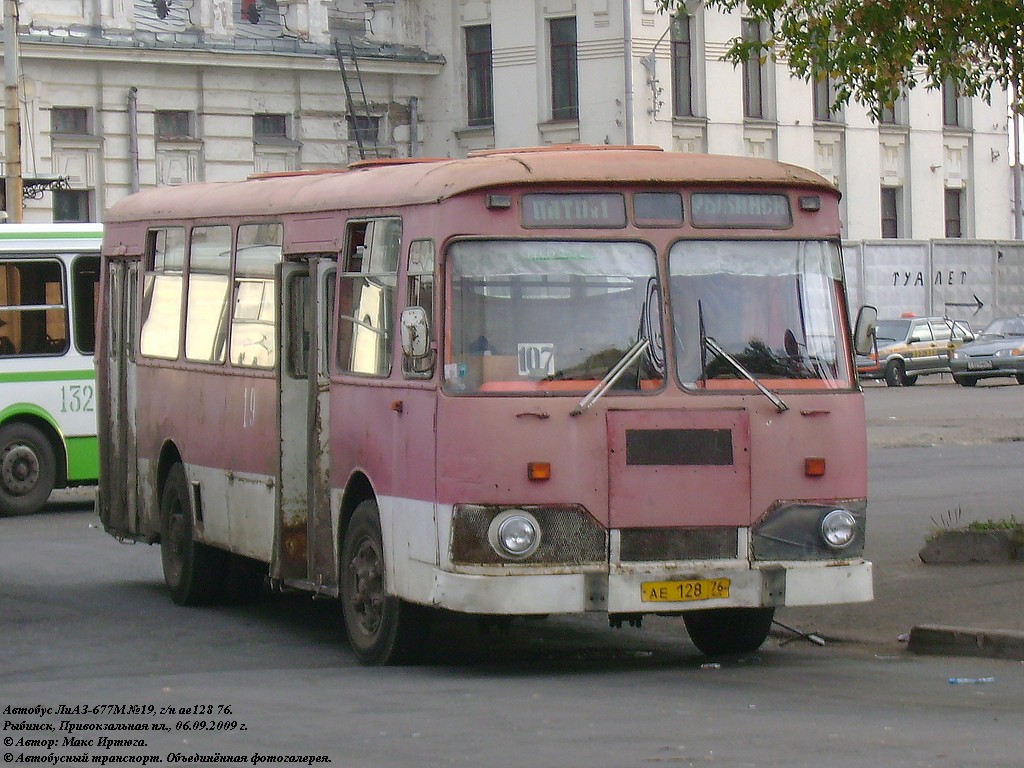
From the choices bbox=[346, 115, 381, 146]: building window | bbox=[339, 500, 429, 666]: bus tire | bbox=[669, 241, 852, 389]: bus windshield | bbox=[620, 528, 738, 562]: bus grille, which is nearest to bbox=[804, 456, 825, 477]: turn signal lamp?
bbox=[669, 241, 852, 389]: bus windshield

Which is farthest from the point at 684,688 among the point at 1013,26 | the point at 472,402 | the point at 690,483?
the point at 1013,26

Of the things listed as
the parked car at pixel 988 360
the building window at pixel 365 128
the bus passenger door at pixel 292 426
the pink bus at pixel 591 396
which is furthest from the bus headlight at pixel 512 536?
the building window at pixel 365 128

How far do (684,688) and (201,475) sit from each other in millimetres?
4589

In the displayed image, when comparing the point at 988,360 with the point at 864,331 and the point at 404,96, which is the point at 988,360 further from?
the point at 864,331

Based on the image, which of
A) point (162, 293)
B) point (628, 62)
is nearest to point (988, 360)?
point (628, 62)

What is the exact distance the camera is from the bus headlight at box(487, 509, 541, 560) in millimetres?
9867

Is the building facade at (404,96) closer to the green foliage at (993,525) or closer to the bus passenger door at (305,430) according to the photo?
the green foliage at (993,525)

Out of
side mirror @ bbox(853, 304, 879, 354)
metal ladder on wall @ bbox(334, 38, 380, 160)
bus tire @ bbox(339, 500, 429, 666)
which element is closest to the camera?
bus tire @ bbox(339, 500, 429, 666)

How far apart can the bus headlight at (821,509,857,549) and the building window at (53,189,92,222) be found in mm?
35829

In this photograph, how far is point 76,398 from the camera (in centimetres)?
2055

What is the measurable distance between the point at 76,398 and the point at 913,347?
29423 millimetres

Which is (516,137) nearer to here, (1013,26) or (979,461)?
(979,461)

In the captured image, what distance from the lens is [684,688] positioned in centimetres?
975

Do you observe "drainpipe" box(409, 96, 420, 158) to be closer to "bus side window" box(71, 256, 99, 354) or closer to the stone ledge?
"bus side window" box(71, 256, 99, 354)
